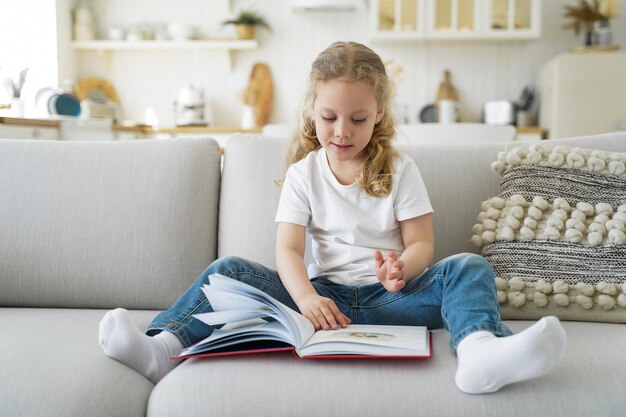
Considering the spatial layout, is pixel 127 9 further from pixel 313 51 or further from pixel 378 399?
pixel 378 399

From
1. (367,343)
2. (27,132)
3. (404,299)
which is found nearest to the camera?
(367,343)

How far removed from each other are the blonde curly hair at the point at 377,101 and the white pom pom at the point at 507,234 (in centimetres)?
27

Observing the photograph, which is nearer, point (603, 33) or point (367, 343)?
point (367, 343)

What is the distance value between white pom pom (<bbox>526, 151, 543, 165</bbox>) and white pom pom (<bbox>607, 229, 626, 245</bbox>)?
0.76 feet

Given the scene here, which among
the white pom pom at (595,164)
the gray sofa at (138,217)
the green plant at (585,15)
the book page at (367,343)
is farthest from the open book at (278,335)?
the green plant at (585,15)

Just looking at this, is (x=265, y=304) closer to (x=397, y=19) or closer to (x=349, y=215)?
(x=349, y=215)

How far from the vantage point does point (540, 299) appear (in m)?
1.40

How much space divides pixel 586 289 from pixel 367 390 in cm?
62

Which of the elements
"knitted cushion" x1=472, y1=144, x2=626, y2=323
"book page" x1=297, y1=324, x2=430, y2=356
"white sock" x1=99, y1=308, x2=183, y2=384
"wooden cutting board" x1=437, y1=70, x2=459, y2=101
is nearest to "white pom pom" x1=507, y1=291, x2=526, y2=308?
"knitted cushion" x1=472, y1=144, x2=626, y2=323

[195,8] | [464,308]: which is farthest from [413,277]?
[195,8]

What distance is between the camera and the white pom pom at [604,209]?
4.80 feet

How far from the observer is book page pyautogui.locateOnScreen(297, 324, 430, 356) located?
106 cm

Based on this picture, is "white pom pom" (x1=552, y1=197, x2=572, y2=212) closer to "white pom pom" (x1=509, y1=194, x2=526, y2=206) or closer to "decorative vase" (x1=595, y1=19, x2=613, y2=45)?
"white pom pom" (x1=509, y1=194, x2=526, y2=206)

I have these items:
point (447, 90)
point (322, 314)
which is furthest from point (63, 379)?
point (447, 90)
